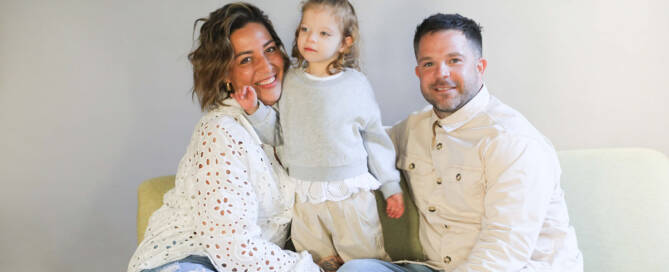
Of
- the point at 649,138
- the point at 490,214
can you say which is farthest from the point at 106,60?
the point at 649,138

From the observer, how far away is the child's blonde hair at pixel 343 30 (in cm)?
171

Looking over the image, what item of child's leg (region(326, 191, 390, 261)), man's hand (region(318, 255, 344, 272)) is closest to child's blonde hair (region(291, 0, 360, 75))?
child's leg (region(326, 191, 390, 261))

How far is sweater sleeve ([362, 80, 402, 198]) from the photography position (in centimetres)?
188

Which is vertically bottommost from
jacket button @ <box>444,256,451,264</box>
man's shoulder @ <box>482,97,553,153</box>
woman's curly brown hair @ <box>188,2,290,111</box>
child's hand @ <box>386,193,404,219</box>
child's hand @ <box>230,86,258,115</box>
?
jacket button @ <box>444,256,451,264</box>

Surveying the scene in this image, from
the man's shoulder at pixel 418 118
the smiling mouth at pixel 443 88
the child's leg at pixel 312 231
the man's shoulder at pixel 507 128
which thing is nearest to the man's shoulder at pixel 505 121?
the man's shoulder at pixel 507 128

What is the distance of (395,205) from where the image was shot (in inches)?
76.2

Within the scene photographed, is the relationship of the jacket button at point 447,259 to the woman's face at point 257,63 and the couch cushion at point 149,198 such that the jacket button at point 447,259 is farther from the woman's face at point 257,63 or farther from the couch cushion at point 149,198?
the couch cushion at point 149,198

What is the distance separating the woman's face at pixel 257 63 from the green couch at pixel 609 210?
2.00 ft

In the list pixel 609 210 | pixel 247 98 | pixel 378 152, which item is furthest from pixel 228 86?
pixel 609 210

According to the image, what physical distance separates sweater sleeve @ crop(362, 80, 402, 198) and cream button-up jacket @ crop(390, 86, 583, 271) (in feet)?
0.34

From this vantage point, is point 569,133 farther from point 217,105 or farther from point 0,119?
point 0,119

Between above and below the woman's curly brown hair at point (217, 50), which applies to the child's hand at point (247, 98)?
below

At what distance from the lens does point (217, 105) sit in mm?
1834

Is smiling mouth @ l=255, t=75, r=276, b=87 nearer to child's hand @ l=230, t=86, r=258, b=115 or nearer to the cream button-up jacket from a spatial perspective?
child's hand @ l=230, t=86, r=258, b=115
